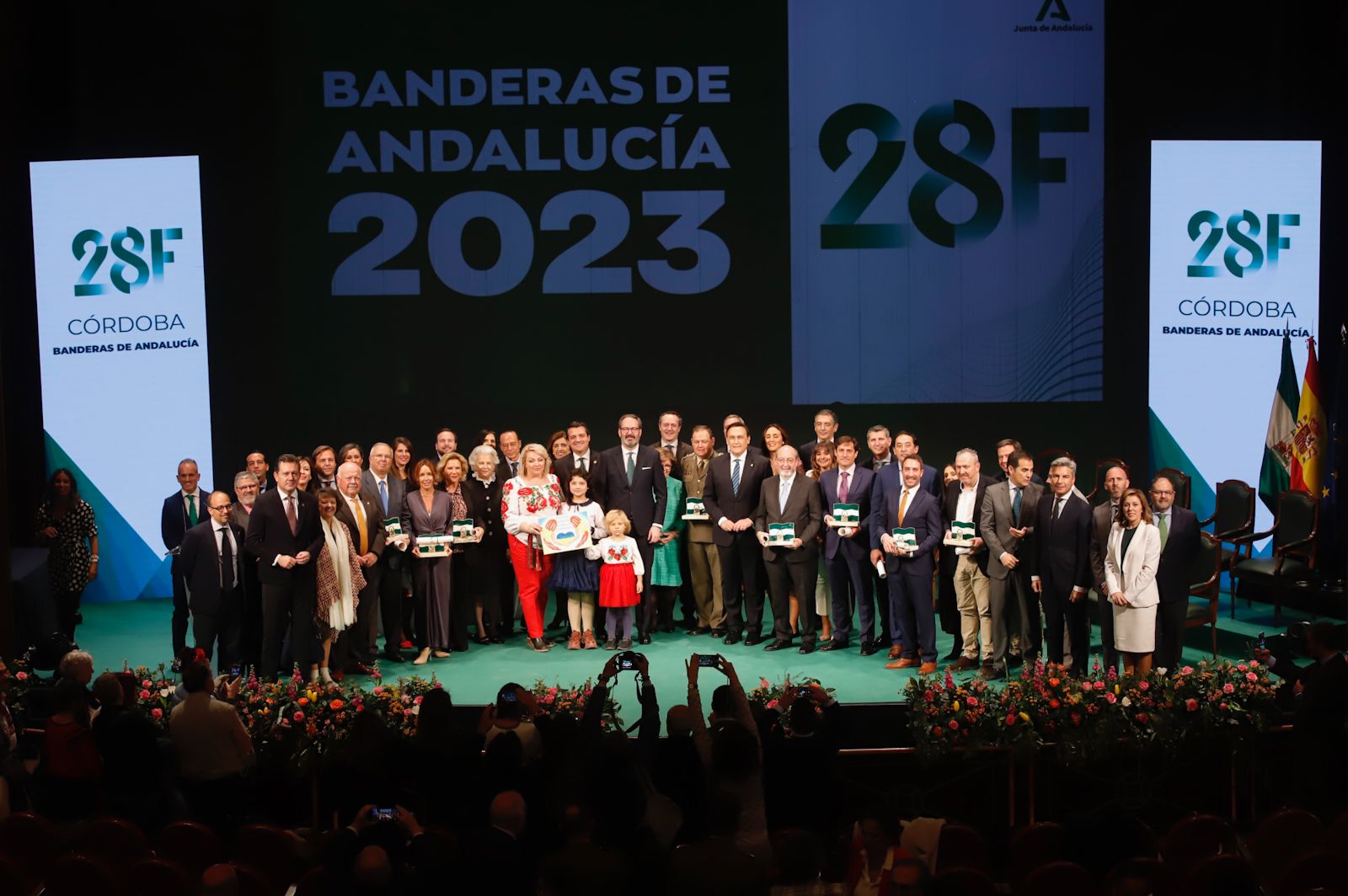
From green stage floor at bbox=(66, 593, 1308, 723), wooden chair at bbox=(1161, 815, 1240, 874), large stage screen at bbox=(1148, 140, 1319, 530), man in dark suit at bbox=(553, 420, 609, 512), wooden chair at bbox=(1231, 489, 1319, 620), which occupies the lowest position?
green stage floor at bbox=(66, 593, 1308, 723)

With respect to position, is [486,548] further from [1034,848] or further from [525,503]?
[1034,848]

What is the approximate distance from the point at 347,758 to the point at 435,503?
4.05m

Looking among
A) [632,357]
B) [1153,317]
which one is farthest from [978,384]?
[632,357]

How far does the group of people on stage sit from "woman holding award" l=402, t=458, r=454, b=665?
0.05ft

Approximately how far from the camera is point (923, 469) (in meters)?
8.73

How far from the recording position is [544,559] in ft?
30.7

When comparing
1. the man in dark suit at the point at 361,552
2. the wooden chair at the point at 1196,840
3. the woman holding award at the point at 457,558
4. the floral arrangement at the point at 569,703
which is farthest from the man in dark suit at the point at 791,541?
the wooden chair at the point at 1196,840

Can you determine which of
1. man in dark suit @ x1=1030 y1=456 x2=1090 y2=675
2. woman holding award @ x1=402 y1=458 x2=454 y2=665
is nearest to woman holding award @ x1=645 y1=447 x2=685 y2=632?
woman holding award @ x1=402 y1=458 x2=454 y2=665

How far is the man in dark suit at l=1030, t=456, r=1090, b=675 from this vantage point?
789 centimetres

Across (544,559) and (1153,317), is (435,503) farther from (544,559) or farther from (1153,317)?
(1153,317)

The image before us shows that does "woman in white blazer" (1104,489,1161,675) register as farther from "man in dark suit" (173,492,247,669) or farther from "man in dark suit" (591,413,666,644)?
"man in dark suit" (173,492,247,669)

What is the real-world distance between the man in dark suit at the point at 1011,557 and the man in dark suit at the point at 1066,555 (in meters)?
0.16

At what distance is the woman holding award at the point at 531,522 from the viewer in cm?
929

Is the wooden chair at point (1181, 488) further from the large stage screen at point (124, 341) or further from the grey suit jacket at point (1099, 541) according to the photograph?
the large stage screen at point (124, 341)
